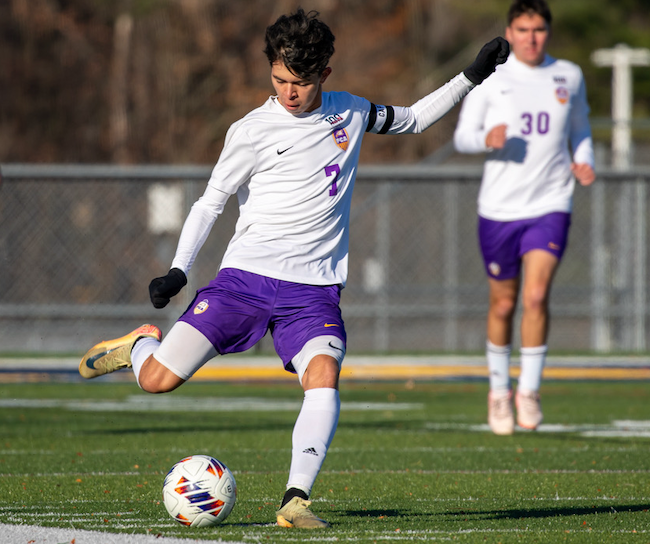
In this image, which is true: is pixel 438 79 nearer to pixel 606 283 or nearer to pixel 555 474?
pixel 606 283

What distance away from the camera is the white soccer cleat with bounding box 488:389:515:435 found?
775 cm

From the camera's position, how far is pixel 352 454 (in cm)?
696

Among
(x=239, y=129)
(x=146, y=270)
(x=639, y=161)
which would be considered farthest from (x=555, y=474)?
(x=639, y=161)

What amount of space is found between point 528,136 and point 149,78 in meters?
19.9

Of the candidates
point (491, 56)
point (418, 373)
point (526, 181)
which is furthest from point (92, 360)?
point (418, 373)

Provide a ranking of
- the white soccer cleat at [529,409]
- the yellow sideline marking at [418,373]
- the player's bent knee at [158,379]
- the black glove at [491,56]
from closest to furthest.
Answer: the player's bent knee at [158,379] < the black glove at [491,56] < the white soccer cleat at [529,409] < the yellow sideline marking at [418,373]

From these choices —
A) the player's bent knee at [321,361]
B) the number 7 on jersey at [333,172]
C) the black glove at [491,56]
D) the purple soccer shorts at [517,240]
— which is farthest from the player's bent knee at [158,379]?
the purple soccer shorts at [517,240]

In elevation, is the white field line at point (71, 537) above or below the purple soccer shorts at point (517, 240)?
below

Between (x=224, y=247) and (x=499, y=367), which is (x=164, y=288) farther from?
(x=224, y=247)

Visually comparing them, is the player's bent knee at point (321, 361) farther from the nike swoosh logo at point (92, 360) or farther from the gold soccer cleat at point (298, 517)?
the nike swoosh logo at point (92, 360)

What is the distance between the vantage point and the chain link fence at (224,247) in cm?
1495

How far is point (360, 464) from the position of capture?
6.54 m

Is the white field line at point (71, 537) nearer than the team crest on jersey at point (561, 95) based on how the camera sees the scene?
Yes

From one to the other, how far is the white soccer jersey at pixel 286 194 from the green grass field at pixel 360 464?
1.04m
